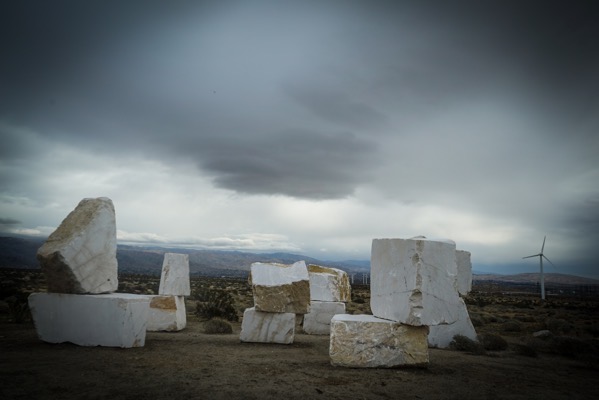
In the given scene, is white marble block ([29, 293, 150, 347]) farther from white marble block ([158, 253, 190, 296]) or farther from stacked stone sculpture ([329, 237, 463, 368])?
white marble block ([158, 253, 190, 296])

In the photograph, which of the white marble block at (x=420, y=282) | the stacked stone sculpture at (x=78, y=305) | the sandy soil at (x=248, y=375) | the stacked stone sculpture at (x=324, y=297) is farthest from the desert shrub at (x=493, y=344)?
the stacked stone sculpture at (x=78, y=305)

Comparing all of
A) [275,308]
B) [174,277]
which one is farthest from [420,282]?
[174,277]

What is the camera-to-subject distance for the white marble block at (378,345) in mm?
6023

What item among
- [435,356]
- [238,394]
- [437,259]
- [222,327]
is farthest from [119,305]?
[435,356]

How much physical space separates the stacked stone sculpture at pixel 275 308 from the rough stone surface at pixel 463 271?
159 inches

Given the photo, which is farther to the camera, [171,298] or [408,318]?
[171,298]

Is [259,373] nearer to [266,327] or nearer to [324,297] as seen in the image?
[266,327]

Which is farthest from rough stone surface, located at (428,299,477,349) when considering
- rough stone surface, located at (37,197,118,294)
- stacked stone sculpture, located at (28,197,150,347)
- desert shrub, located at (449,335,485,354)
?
rough stone surface, located at (37,197,118,294)

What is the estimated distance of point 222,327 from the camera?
10125 millimetres

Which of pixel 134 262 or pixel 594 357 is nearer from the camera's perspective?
pixel 594 357

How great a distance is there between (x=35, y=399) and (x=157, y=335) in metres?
5.45

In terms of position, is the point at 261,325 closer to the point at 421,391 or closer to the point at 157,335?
the point at 157,335

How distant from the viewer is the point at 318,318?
1120cm

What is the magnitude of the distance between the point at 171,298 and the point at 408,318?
6844 mm
